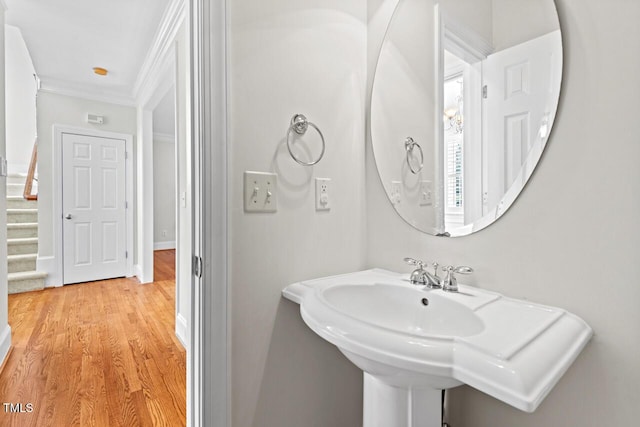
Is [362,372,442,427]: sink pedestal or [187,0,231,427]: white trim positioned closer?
[362,372,442,427]: sink pedestal

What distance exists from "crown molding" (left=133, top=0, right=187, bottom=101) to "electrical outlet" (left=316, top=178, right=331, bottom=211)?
62.4 inches

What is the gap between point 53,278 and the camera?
12.3ft

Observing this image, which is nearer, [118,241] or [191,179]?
[191,179]

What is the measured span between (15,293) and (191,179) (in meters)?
4.05

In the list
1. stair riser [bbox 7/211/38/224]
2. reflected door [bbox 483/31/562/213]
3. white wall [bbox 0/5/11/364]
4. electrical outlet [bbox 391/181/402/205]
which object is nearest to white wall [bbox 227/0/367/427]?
electrical outlet [bbox 391/181/402/205]

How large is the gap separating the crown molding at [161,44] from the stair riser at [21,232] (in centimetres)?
229

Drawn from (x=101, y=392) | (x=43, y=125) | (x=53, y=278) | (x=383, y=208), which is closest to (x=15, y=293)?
(x=53, y=278)

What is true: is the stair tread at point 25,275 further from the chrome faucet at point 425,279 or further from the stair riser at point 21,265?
the chrome faucet at point 425,279

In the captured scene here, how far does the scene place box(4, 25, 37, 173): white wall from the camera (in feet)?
14.0

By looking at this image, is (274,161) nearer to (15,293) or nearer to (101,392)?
(101,392)

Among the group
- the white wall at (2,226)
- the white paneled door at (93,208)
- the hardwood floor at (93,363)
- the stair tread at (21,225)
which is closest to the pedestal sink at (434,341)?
the hardwood floor at (93,363)

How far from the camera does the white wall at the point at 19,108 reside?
4262 mm

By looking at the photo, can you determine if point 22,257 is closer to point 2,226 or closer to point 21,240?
point 21,240

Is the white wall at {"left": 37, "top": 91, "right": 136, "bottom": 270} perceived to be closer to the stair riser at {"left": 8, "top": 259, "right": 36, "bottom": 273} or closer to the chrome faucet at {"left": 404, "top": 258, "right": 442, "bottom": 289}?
the stair riser at {"left": 8, "top": 259, "right": 36, "bottom": 273}
